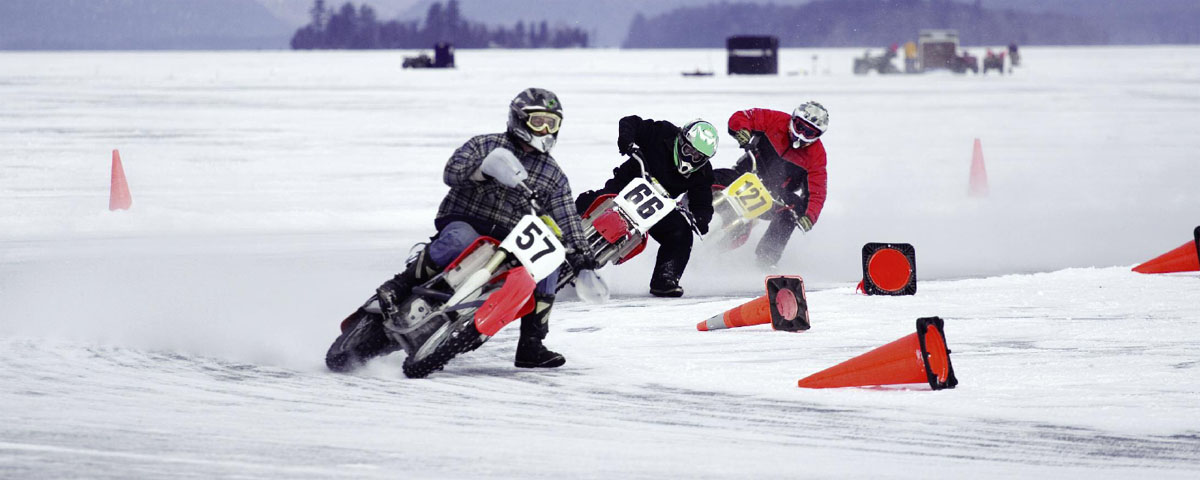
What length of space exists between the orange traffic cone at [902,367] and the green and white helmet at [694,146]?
3.26 metres

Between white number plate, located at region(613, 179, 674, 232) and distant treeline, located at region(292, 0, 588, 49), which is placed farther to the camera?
distant treeline, located at region(292, 0, 588, 49)

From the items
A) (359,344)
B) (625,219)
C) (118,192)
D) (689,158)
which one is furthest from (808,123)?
(118,192)

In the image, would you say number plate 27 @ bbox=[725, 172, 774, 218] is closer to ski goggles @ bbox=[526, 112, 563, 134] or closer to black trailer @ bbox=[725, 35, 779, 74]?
ski goggles @ bbox=[526, 112, 563, 134]

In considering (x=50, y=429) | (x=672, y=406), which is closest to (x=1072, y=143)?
(x=672, y=406)

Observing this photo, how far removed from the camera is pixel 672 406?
20.8 feet

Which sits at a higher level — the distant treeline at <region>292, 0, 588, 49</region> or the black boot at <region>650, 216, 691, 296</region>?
the distant treeline at <region>292, 0, 588, 49</region>

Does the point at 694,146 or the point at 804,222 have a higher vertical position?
the point at 694,146

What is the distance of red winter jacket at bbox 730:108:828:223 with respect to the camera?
11.7 metres

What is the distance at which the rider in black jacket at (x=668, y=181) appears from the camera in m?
10.0

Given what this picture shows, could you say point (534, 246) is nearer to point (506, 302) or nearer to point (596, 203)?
point (506, 302)

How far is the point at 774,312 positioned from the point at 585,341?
47.1 inches

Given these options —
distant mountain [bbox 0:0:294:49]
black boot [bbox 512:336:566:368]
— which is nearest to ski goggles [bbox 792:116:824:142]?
black boot [bbox 512:336:566:368]

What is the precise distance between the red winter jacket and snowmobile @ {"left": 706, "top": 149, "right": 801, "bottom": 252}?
189mm

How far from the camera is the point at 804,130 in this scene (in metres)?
11.6
